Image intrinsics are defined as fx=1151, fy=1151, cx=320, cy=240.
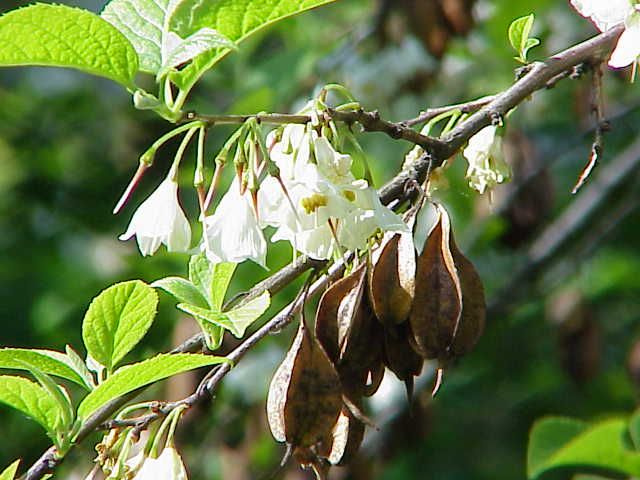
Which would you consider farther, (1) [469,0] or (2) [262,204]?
(1) [469,0]

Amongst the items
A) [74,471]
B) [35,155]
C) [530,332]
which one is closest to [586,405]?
[530,332]

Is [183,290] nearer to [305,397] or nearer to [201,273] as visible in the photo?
[201,273]

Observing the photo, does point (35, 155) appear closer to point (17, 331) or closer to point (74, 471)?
point (17, 331)

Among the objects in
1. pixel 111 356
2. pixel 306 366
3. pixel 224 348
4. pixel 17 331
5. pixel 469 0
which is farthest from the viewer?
pixel 17 331

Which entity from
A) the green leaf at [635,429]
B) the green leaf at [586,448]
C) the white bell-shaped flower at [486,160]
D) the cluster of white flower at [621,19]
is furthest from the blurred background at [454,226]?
the cluster of white flower at [621,19]

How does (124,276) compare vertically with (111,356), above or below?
below

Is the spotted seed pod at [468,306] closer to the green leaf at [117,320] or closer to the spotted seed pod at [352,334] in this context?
the spotted seed pod at [352,334]

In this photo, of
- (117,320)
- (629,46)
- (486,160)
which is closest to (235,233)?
(117,320)
